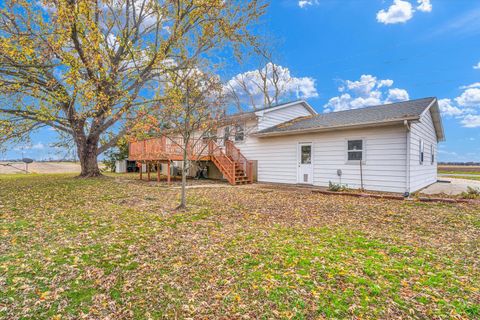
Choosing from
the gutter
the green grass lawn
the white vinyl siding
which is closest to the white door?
the gutter

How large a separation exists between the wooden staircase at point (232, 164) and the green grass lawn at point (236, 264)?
6454 mm

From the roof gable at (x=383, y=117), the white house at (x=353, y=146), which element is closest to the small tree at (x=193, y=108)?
the white house at (x=353, y=146)

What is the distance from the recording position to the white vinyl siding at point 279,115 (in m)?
13.9

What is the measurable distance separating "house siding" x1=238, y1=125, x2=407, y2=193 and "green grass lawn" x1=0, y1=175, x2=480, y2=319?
306 cm

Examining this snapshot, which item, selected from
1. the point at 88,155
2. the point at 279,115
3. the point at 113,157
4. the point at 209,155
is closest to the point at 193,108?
the point at 209,155

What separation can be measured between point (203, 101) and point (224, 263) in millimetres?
4899

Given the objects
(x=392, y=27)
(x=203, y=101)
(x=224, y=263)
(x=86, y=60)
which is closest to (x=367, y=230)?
(x=224, y=263)

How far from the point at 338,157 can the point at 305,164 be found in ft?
5.59

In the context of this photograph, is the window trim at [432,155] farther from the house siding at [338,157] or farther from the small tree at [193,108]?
the small tree at [193,108]

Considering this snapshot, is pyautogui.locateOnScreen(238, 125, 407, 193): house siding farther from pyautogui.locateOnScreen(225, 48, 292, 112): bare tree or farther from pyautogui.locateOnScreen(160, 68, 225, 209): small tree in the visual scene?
pyautogui.locateOnScreen(225, 48, 292, 112): bare tree

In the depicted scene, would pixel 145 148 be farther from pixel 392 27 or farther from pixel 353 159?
pixel 392 27

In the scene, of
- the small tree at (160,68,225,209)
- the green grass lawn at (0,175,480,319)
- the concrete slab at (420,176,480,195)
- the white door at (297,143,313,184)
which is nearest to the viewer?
the green grass lawn at (0,175,480,319)

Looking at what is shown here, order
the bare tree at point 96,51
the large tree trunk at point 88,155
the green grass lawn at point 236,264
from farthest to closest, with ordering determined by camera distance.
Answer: the large tree trunk at point 88,155, the bare tree at point 96,51, the green grass lawn at point 236,264

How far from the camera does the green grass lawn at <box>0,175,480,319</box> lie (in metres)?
2.62
